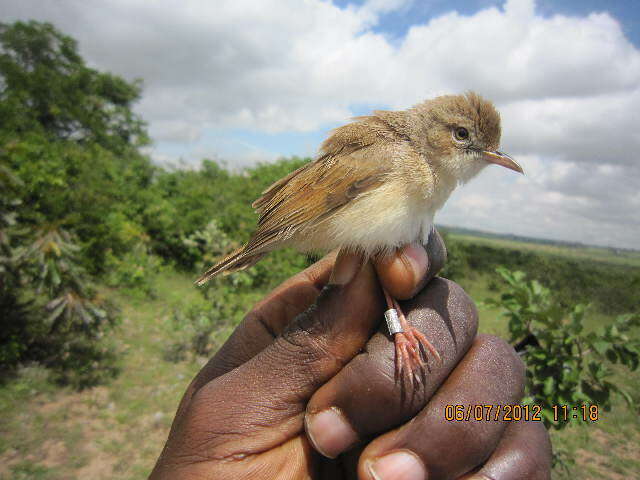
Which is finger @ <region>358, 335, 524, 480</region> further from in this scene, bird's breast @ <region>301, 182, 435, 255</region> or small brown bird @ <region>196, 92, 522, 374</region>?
bird's breast @ <region>301, 182, 435, 255</region>

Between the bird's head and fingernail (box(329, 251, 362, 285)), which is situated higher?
the bird's head

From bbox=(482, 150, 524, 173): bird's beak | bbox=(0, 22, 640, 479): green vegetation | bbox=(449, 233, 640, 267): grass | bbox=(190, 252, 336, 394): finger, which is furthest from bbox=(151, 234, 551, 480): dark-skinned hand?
bbox=(449, 233, 640, 267): grass

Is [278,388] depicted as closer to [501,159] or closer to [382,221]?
[382,221]

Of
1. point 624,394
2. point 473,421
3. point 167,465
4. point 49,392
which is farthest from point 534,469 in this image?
point 49,392

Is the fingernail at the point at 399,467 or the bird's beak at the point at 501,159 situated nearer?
the fingernail at the point at 399,467

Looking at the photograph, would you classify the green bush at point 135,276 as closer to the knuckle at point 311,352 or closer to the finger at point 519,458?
the knuckle at point 311,352
